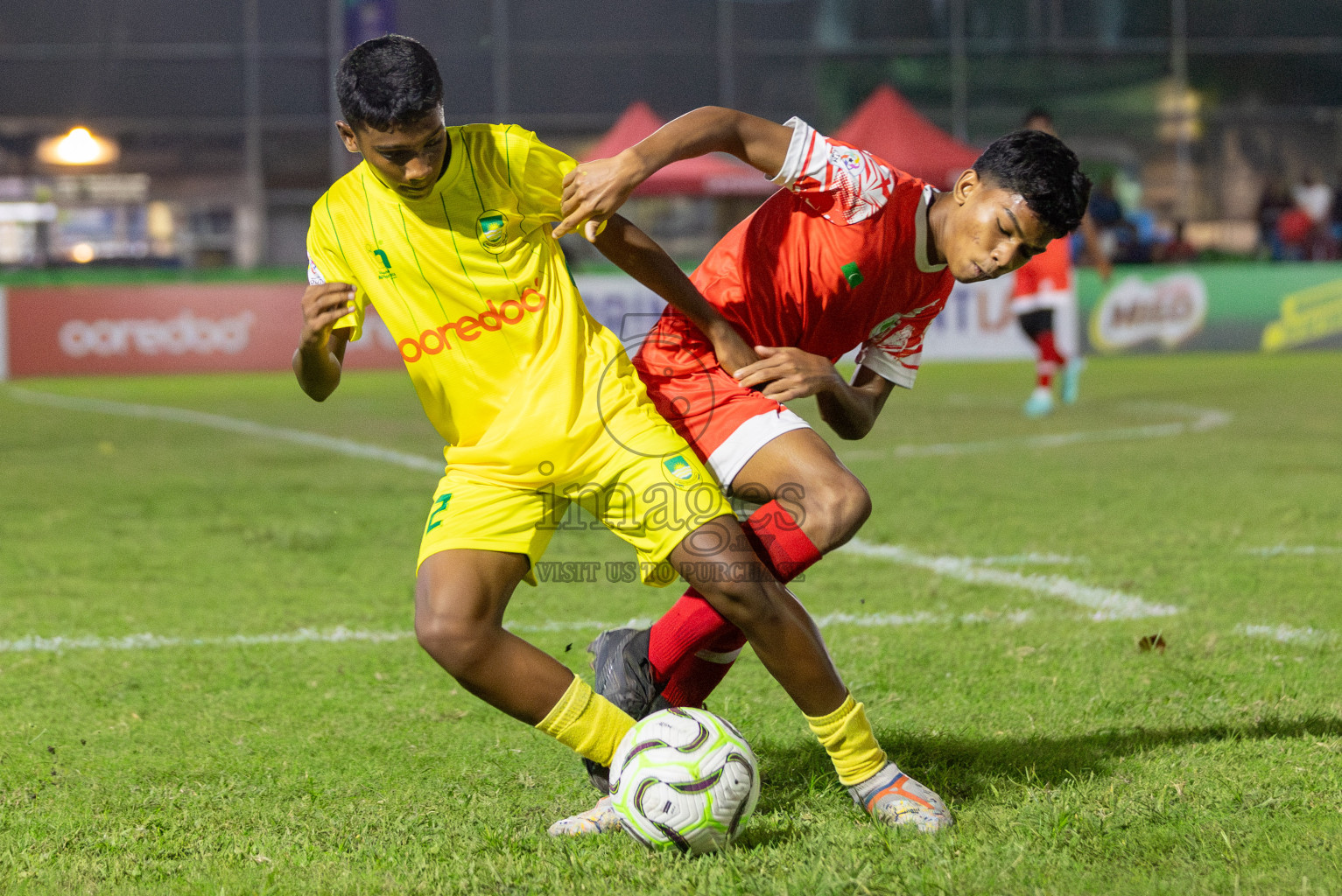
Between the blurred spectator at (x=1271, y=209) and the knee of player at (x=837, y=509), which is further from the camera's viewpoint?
the blurred spectator at (x=1271, y=209)

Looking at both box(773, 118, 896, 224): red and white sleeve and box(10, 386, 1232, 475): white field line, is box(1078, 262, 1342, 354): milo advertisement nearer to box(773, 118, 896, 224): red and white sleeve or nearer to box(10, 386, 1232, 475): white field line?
box(10, 386, 1232, 475): white field line

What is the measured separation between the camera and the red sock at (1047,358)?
33.5ft

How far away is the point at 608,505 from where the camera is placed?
2709 mm

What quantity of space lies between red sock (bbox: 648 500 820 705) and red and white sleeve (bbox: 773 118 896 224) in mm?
625

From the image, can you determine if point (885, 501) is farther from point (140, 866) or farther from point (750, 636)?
point (140, 866)

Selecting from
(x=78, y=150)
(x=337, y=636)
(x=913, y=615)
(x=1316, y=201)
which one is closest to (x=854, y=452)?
(x=913, y=615)

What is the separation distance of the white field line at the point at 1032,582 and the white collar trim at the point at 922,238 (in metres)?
1.69

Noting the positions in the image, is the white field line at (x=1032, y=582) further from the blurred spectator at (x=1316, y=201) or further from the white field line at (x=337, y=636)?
the blurred spectator at (x=1316, y=201)

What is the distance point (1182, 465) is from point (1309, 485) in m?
0.83

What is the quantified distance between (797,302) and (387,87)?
0.99 m

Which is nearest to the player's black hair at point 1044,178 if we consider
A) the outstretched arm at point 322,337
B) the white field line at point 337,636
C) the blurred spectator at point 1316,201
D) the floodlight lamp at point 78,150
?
A: the outstretched arm at point 322,337

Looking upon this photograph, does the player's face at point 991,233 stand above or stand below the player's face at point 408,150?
below

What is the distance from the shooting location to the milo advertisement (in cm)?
1636

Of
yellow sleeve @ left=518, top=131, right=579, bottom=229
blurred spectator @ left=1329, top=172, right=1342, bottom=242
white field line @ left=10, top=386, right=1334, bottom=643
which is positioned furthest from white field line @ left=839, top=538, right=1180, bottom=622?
blurred spectator @ left=1329, top=172, right=1342, bottom=242
